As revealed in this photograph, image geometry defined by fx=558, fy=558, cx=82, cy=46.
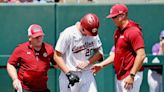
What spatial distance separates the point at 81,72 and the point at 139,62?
0.91 metres

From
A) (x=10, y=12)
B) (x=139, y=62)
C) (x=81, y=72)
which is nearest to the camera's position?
(x=139, y=62)

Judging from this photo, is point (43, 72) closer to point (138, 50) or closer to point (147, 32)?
point (138, 50)

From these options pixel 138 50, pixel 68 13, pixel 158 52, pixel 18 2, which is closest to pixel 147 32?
pixel 158 52

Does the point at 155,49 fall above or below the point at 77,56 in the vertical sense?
below

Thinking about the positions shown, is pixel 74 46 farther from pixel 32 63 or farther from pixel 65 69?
pixel 32 63

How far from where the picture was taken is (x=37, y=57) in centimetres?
720

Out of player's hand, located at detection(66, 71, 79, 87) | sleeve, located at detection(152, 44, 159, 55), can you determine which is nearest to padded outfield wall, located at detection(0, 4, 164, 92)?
sleeve, located at detection(152, 44, 159, 55)

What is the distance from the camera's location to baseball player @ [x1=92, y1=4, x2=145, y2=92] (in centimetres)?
702

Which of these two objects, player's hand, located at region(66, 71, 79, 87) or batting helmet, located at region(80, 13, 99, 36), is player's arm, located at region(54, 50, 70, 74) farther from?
batting helmet, located at region(80, 13, 99, 36)

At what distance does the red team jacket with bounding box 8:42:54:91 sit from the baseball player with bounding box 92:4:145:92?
968mm

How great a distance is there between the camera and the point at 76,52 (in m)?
7.41

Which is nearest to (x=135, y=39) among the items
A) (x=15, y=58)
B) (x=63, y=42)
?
(x=63, y=42)

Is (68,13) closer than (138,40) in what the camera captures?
No

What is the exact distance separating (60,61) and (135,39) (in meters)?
1.02
